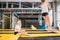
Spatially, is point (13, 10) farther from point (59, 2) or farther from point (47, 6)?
point (47, 6)

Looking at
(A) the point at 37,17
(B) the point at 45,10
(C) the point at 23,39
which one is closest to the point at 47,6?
(B) the point at 45,10

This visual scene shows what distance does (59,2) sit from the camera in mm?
6555

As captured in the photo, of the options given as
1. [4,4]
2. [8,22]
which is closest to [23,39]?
[8,22]

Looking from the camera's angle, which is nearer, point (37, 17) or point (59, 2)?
point (59, 2)

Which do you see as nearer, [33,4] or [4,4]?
[33,4]

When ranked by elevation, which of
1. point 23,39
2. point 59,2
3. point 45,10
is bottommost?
point 23,39

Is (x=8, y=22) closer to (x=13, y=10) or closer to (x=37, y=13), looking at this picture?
(x=13, y=10)

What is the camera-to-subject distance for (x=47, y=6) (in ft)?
8.37

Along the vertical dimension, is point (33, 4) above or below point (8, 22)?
above

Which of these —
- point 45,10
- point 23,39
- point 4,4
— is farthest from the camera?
point 4,4

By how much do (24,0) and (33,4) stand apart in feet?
1.74

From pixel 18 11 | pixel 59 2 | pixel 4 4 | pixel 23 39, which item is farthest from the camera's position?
pixel 4 4

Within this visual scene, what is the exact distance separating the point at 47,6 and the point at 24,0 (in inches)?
169

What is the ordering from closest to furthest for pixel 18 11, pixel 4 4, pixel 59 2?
pixel 59 2 < pixel 18 11 < pixel 4 4
